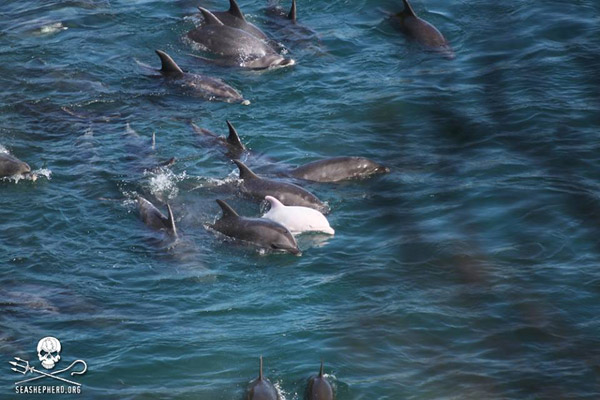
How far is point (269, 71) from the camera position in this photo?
21.2 m

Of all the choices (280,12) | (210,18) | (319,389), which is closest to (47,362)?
(319,389)

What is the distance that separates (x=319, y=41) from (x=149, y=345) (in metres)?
10.9

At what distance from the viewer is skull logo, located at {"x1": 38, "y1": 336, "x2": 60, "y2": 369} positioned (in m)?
13.3

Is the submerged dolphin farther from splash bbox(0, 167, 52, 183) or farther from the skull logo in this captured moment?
the skull logo

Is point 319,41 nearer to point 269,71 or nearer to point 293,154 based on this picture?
point 269,71

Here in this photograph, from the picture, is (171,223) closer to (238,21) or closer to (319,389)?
(319,389)

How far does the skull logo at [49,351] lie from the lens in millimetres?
13258

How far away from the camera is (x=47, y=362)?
13.3 meters

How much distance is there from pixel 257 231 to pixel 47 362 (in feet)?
12.3

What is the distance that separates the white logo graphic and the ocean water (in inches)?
5.9

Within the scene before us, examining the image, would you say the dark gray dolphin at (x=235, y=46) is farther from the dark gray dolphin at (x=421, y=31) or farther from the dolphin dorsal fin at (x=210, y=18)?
the dark gray dolphin at (x=421, y=31)

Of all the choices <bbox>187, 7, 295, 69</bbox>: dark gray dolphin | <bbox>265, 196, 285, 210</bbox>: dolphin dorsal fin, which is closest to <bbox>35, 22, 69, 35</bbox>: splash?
<bbox>187, 7, 295, 69</bbox>: dark gray dolphin

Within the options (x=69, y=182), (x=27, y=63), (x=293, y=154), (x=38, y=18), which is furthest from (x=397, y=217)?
(x=38, y=18)

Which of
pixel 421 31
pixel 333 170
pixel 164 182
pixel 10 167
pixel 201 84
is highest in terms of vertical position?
pixel 421 31
